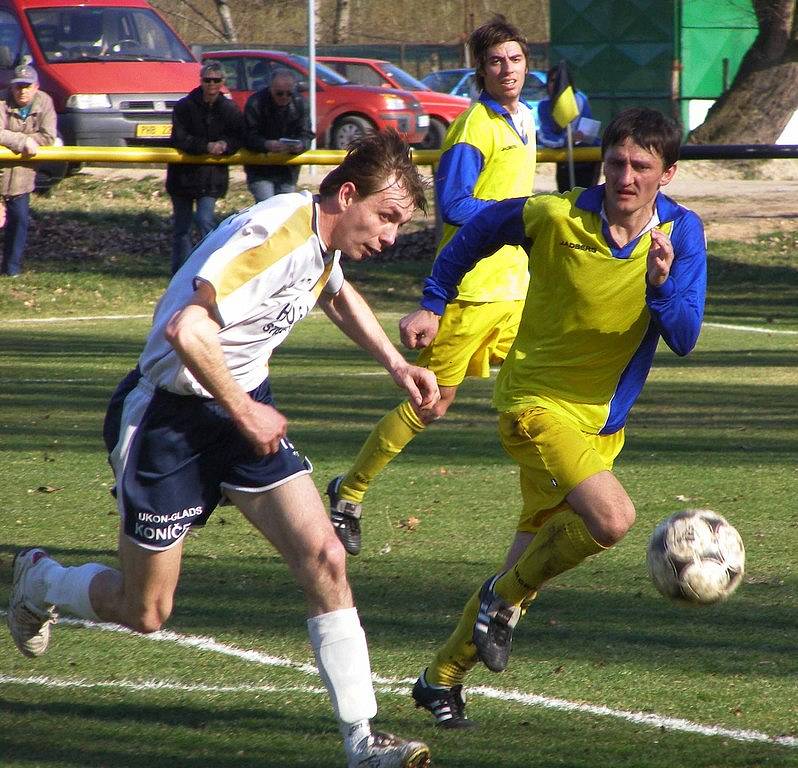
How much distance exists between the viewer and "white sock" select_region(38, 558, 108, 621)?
15.2 ft

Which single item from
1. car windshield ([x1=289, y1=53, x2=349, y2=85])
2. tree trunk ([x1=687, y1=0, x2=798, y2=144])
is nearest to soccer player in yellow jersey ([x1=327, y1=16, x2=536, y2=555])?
tree trunk ([x1=687, y1=0, x2=798, y2=144])

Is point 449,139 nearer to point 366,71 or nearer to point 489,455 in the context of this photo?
point 489,455

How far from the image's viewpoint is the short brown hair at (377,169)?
14.0 ft

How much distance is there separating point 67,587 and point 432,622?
156 centimetres

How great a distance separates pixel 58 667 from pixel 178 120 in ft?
36.8

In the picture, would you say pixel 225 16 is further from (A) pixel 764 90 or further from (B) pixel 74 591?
(B) pixel 74 591

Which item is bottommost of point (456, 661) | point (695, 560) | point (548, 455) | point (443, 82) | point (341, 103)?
point (443, 82)

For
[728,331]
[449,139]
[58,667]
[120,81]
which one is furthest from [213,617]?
[120,81]

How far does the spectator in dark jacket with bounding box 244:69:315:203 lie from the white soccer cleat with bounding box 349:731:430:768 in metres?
12.2

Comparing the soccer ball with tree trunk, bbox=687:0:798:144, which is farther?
tree trunk, bbox=687:0:798:144

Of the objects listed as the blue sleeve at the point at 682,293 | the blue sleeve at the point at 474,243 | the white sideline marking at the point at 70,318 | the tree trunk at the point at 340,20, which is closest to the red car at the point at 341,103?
the white sideline marking at the point at 70,318

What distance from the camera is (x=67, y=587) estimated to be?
4.69m

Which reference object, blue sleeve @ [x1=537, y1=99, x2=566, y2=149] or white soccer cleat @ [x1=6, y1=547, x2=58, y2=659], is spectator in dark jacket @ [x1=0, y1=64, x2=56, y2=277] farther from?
white soccer cleat @ [x1=6, y1=547, x2=58, y2=659]

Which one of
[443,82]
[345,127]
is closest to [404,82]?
[345,127]
